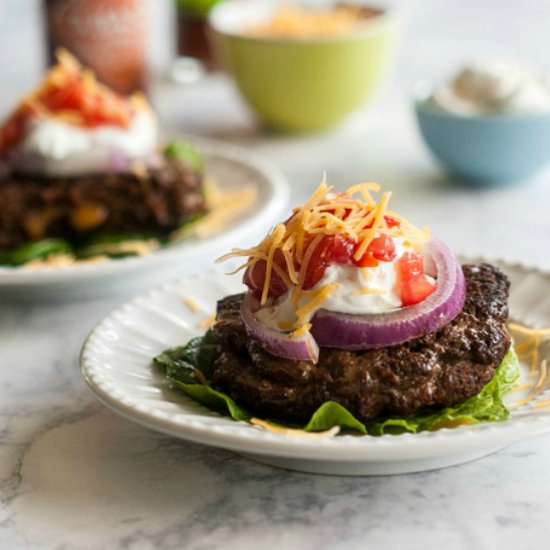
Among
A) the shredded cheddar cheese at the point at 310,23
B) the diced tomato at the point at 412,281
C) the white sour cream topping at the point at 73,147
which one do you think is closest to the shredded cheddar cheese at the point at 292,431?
the diced tomato at the point at 412,281

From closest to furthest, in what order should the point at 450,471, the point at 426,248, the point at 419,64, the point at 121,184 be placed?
the point at 450,471 < the point at 426,248 < the point at 121,184 < the point at 419,64

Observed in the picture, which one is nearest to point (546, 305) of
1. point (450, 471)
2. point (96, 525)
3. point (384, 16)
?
point (450, 471)

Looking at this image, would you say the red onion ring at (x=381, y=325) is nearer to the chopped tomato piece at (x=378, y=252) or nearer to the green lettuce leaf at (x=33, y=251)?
the chopped tomato piece at (x=378, y=252)

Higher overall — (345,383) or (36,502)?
(345,383)

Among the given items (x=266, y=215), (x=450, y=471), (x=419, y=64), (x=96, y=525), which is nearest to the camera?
(x=96, y=525)

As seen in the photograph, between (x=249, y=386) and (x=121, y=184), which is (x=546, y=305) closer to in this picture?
(x=249, y=386)

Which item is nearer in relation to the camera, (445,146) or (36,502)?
(36,502)

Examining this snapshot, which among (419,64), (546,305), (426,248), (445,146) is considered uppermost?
(426,248)
